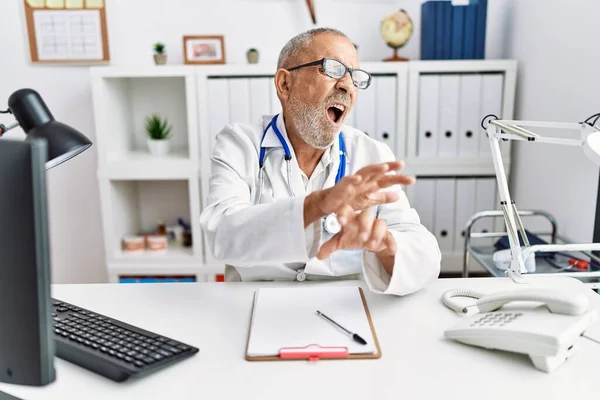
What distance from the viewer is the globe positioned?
7.96 feet

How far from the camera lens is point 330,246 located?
1083mm

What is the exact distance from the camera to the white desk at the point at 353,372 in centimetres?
81

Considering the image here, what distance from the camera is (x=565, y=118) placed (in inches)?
79.8

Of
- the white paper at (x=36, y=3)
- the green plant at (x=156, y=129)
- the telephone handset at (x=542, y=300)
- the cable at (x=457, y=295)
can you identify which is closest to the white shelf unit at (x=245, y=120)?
the green plant at (x=156, y=129)

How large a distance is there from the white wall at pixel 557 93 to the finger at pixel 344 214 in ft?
3.94

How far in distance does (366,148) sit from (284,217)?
53 centimetres

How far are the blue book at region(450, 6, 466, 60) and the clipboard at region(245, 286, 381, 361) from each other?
1.58 meters

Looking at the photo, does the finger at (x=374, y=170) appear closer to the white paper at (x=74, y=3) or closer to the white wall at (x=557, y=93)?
the white wall at (x=557, y=93)

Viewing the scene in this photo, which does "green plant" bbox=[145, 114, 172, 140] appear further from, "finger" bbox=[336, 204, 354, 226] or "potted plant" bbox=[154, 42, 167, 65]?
"finger" bbox=[336, 204, 354, 226]

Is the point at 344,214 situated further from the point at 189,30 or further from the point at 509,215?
the point at 189,30

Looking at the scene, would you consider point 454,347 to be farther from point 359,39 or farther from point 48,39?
point 48,39

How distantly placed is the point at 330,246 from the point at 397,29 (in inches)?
64.7

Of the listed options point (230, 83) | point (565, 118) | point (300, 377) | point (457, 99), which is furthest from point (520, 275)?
point (230, 83)

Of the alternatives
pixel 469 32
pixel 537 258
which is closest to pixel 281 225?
pixel 537 258
